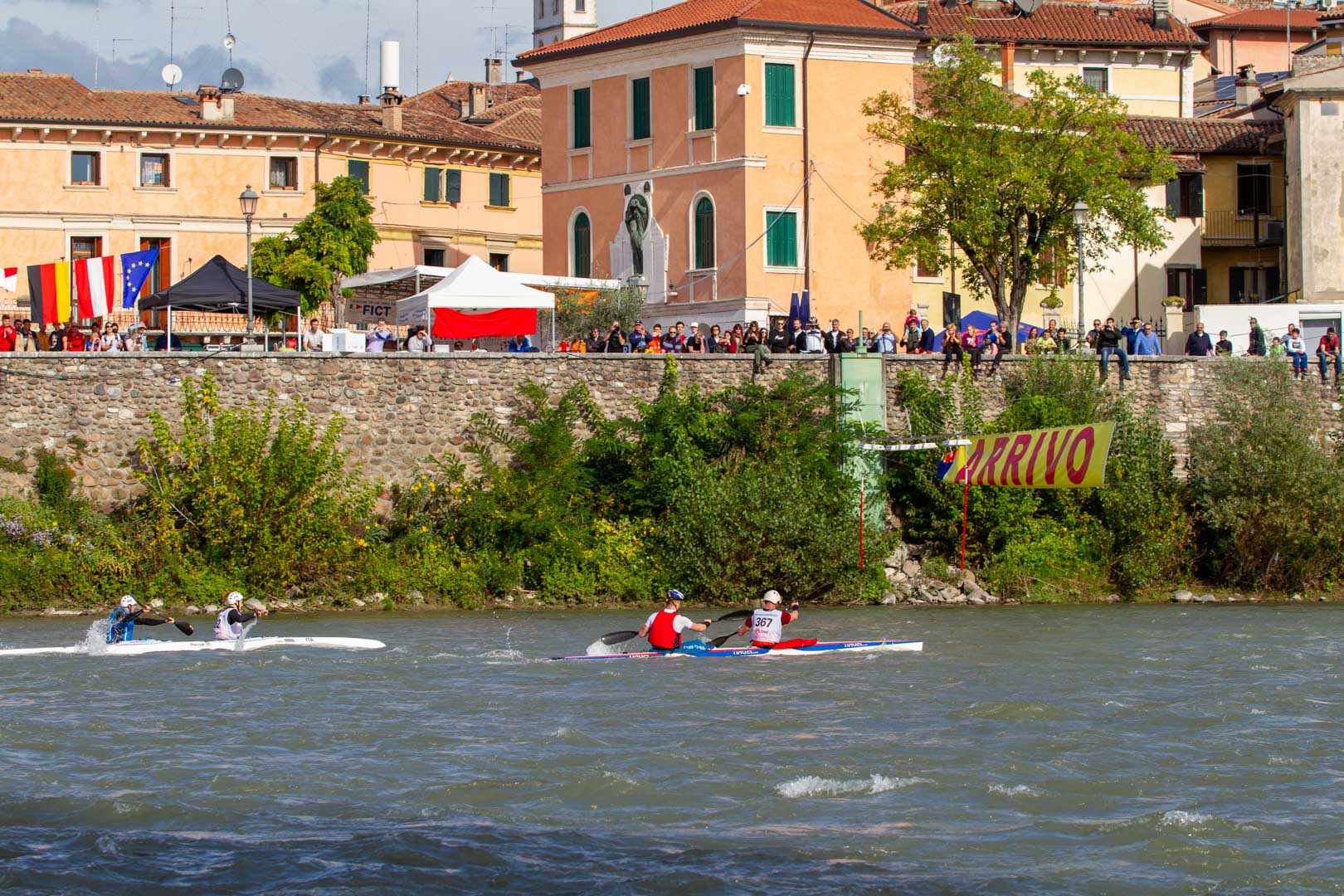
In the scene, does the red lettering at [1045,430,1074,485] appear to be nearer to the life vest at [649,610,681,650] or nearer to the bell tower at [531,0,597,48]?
the life vest at [649,610,681,650]

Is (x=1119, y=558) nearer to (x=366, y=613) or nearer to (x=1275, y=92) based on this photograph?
(x=366, y=613)

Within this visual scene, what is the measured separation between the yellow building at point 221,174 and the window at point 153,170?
52 mm

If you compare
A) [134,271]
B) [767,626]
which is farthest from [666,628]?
[134,271]

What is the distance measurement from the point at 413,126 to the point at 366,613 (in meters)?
28.5

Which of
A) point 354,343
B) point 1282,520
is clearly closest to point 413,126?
point 354,343

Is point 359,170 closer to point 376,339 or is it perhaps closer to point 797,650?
point 376,339

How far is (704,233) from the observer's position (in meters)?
47.4

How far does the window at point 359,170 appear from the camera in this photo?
58.0 meters

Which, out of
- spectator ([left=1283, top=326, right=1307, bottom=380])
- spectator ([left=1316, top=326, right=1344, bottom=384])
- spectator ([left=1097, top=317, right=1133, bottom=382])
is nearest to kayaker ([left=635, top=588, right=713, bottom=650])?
spectator ([left=1097, top=317, right=1133, bottom=382])

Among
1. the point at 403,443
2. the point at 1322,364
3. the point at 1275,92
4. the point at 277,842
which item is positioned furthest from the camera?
the point at 1275,92

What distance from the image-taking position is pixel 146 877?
16578 mm

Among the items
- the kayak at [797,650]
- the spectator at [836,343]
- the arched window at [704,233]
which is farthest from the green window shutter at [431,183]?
the kayak at [797,650]

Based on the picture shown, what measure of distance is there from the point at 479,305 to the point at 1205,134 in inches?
1075

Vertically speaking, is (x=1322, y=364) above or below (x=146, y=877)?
above
